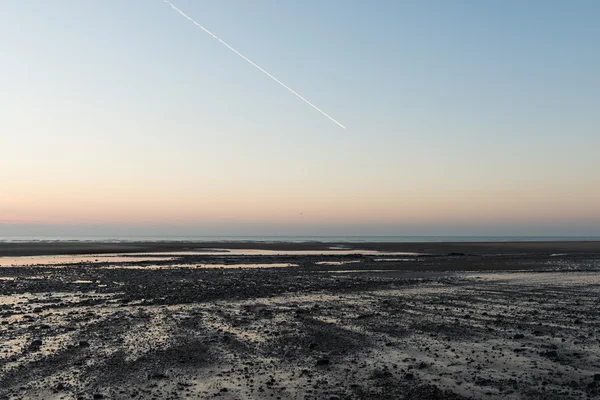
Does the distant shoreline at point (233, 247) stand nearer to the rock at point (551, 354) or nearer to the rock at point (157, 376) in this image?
the rock at point (551, 354)

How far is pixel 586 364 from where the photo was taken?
11.3 meters

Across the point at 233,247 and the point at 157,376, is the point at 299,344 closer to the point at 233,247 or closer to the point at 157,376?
the point at 157,376

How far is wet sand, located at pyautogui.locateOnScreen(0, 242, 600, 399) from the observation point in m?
9.65

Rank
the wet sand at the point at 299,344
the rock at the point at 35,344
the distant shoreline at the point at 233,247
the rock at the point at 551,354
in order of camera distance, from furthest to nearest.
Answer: the distant shoreline at the point at 233,247, the rock at the point at 35,344, the rock at the point at 551,354, the wet sand at the point at 299,344

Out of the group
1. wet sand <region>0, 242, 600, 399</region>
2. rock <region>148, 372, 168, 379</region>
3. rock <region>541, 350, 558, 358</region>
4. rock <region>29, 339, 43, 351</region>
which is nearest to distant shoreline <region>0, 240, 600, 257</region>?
wet sand <region>0, 242, 600, 399</region>

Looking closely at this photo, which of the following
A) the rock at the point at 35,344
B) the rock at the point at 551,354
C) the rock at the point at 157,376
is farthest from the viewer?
the rock at the point at 35,344

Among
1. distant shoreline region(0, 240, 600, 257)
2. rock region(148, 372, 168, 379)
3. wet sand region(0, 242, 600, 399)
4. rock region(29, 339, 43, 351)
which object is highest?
rock region(29, 339, 43, 351)

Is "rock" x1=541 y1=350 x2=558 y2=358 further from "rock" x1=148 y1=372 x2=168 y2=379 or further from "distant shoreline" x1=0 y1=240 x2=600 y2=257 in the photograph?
"distant shoreline" x1=0 y1=240 x2=600 y2=257

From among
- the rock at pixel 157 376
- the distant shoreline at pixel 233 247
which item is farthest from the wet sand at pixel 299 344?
the distant shoreline at pixel 233 247

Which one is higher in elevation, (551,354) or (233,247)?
(551,354)

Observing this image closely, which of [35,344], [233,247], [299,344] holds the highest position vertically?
[35,344]

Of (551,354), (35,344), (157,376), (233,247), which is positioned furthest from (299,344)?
(233,247)

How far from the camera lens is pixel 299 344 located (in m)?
13.5

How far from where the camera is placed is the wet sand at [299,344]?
9.65m
